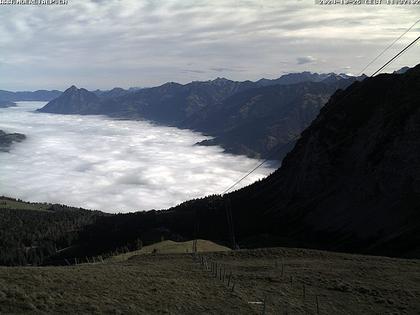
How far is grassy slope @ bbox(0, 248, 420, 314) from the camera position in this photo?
31250 mm

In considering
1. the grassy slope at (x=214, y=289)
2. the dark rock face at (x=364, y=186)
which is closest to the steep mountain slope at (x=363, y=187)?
the dark rock face at (x=364, y=186)

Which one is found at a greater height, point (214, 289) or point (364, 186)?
point (214, 289)

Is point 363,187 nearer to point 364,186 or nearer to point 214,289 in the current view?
point 364,186

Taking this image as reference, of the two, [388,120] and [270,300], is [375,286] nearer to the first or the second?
[270,300]

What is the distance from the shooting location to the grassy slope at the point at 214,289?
31.2 meters

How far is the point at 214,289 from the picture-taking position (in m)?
39.4

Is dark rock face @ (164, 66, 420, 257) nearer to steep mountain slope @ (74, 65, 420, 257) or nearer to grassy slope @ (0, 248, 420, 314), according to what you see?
steep mountain slope @ (74, 65, 420, 257)

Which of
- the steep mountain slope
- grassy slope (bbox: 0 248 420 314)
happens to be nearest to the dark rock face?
the steep mountain slope

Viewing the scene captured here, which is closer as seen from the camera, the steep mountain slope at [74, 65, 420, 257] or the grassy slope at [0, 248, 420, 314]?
the grassy slope at [0, 248, 420, 314]

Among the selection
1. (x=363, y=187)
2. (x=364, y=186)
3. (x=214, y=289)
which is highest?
(x=214, y=289)

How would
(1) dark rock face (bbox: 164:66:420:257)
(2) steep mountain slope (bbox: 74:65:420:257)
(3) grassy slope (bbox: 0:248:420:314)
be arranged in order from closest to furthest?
(3) grassy slope (bbox: 0:248:420:314) < (1) dark rock face (bbox: 164:66:420:257) < (2) steep mountain slope (bbox: 74:65:420:257)

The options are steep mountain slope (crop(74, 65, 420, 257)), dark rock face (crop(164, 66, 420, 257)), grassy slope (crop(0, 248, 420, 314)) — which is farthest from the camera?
steep mountain slope (crop(74, 65, 420, 257))

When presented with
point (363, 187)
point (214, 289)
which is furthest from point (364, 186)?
point (214, 289)

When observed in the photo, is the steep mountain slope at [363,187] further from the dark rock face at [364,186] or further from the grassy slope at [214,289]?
the grassy slope at [214,289]
